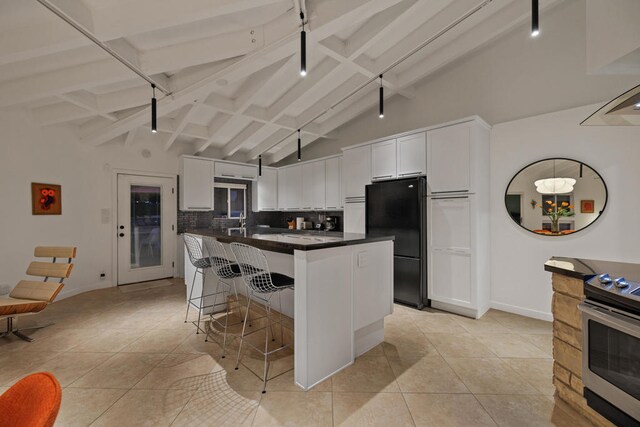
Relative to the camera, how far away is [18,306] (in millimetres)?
2736

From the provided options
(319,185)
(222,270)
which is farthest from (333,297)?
(319,185)

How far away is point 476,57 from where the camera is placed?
3895 mm

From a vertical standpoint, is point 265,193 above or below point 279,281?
above

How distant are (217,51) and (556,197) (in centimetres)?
407

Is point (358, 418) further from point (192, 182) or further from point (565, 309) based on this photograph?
point (192, 182)

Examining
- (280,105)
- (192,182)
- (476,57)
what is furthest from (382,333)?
(192,182)

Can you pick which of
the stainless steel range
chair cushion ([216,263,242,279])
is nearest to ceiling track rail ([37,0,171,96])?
chair cushion ([216,263,242,279])

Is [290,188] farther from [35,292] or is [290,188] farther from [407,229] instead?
[35,292]

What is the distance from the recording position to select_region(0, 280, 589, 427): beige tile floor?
1.80 m

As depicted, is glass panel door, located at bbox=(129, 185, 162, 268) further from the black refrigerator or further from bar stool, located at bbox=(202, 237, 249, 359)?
the black refrigerator

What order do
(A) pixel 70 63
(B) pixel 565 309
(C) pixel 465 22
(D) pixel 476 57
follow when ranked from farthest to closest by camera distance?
(D) pixel 476 57 → (C) pixel 465 22 → (A) pixel 70 63 → (B) pixel 565 309

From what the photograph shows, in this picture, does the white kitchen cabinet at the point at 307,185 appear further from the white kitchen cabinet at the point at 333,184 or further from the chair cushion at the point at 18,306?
the chair cushion at the point at 18,306

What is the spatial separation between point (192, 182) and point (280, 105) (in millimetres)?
2530

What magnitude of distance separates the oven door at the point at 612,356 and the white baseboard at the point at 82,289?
240 inches
